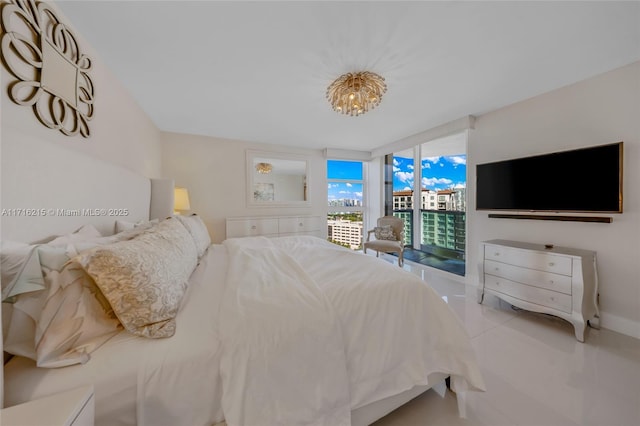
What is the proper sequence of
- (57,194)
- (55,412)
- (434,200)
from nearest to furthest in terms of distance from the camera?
(55,412) → (57,194) → (434,200)

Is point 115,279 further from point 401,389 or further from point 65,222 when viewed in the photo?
point 401,389

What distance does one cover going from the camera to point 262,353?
0.79 meters

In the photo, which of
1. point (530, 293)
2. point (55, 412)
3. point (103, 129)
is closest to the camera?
point (55, 412)

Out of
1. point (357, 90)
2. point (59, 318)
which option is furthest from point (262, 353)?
point (357, 90)

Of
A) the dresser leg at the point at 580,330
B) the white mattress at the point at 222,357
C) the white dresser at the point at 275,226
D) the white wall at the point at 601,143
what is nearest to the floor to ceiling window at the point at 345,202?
the white dresser at the point at 275,226

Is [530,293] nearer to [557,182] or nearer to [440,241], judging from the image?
[557,182]

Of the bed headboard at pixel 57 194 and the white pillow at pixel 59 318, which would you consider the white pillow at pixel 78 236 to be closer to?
the bed headboard at pixel 57 194

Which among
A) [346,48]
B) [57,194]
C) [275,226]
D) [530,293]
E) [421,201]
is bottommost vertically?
[530,293]

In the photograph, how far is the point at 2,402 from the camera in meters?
0.58

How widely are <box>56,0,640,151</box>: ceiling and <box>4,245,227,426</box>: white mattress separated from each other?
1.79 m

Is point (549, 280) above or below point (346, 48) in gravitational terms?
below

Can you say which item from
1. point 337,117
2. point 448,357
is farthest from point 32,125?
point 337,117

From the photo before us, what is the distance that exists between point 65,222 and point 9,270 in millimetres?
560

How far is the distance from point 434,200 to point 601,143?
188 centimetres
